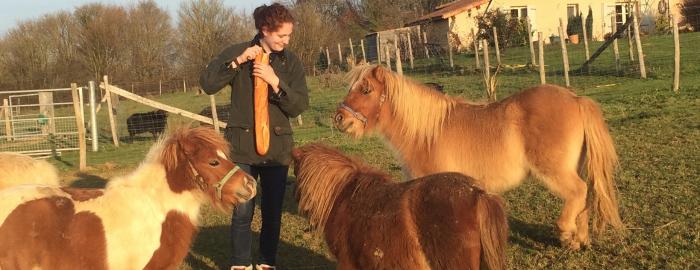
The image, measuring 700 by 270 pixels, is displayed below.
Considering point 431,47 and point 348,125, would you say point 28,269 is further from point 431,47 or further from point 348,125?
point 431,47

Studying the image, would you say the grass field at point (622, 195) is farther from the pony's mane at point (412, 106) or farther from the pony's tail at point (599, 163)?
the pony's mane at point (412, 106)

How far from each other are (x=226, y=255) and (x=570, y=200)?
349 cm

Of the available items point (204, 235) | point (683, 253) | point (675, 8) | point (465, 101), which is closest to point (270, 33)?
point (465, 101)

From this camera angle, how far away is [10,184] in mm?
4191

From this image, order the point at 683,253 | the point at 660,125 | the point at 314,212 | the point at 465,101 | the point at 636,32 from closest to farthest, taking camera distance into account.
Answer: the point at 314,212, the point at 683,253, the point at 465,101, the point at 660,125, the point at 636,32

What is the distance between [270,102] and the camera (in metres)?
4.61

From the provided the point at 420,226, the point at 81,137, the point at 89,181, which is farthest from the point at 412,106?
the point at 81,137

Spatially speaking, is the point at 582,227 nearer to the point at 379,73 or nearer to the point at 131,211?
the point at 379,73

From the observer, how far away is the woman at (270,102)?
169 inches

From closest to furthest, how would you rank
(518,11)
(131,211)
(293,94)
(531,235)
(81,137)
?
(131,211) < (293,94) < (531,235) < (81,137) < (518,11)

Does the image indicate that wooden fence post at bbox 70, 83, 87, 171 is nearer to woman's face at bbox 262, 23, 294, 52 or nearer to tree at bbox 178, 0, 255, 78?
woman's face at bbox 262, 23, 294, 52

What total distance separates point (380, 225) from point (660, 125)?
9328 mm

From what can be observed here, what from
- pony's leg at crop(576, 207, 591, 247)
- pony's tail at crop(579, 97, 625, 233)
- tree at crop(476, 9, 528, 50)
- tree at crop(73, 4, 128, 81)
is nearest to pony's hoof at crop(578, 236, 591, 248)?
pony's leg at crop(576, 207, 591, 247)

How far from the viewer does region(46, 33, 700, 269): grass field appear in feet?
17.1
